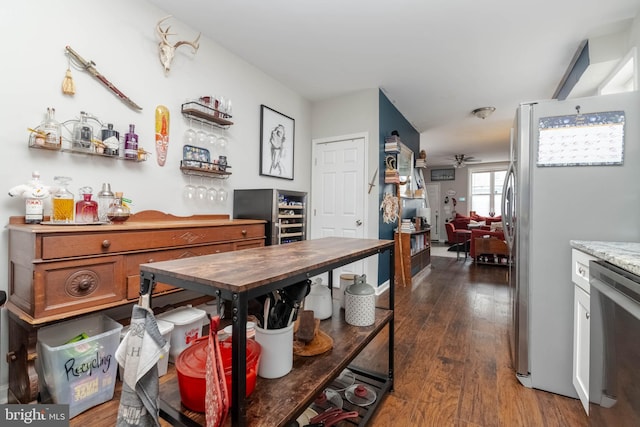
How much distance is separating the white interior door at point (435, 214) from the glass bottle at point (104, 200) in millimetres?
10267

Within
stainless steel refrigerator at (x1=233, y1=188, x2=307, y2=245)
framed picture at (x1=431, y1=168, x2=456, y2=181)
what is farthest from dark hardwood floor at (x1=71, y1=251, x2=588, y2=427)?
framed picture at (x1=431, y1=168, x2=456, y2=181)

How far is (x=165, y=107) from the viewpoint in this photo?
7.96 feet

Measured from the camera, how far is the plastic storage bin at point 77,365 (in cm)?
146

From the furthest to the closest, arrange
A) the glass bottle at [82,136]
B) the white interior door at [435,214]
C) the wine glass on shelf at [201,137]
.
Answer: the white interior door at [435,214]
the wine glass on shelf at [201,137]
the glass bottle at [82,136]

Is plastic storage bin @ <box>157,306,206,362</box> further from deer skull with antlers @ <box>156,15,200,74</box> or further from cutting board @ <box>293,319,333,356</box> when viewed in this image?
deer skull with antlers @ <box>156,15,200,74</box>

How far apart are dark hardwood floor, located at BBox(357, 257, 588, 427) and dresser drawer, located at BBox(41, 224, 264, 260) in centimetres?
142

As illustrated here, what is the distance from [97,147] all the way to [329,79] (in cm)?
266

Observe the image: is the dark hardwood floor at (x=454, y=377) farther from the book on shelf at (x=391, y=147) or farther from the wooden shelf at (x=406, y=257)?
the book on shelf at (x=391, y=147)

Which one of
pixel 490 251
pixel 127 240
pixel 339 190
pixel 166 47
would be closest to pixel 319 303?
pixel 127 240

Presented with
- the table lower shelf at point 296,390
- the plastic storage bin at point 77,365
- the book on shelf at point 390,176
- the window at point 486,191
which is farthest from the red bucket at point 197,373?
the window at point 486,191

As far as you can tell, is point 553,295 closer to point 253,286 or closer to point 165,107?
point 253,286

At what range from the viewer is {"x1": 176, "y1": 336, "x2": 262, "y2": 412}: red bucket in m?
0.90

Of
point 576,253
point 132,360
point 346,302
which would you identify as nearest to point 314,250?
point 346,302

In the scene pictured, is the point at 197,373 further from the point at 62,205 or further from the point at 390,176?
the point at 390,176
